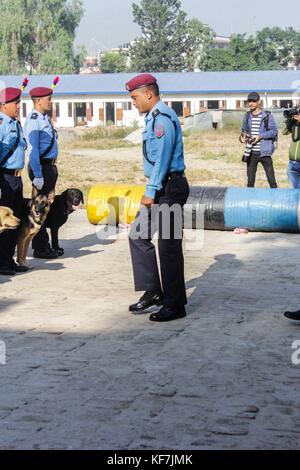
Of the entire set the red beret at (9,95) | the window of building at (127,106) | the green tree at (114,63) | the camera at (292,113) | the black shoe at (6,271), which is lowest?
the window of building at (127,106)

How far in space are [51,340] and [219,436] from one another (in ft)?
7.21

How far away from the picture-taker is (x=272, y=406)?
4.68m

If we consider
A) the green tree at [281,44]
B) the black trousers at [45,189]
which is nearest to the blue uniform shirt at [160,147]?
the black trousers at [45,189]

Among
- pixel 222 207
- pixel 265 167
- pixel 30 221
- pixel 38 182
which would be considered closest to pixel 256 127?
pixel 265 167

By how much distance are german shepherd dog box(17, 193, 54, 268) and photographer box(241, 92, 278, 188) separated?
4350 mm

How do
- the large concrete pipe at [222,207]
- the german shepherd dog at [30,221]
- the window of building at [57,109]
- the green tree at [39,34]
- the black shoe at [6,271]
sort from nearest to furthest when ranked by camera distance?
the black shoe at [6,271] < the german shepherd dog at [30,221] < the large concrete pipe at [222,207] < the window of building at [57,109] < the green tree at [39,34]

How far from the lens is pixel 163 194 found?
267 inches

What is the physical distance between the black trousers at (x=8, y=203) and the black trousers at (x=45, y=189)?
0.55 m

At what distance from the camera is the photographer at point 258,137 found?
12328 millimetres

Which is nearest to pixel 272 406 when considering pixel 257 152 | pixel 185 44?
pixel 257 152

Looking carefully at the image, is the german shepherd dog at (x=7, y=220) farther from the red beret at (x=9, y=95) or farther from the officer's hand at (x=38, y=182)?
the red beret at (x=9, y=95)

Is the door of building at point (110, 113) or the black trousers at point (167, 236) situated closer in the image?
the black trousers at point (167, 236)

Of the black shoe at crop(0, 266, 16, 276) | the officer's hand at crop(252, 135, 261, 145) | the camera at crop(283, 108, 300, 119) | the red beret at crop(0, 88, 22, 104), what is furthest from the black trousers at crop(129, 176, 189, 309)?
the officer's hand at crop(252, 135, 261, 145)

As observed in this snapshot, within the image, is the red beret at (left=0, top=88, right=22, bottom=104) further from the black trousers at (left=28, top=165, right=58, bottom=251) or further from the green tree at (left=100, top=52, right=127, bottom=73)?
the green tree at (left=100, top=52, right=127, bottom=73)
